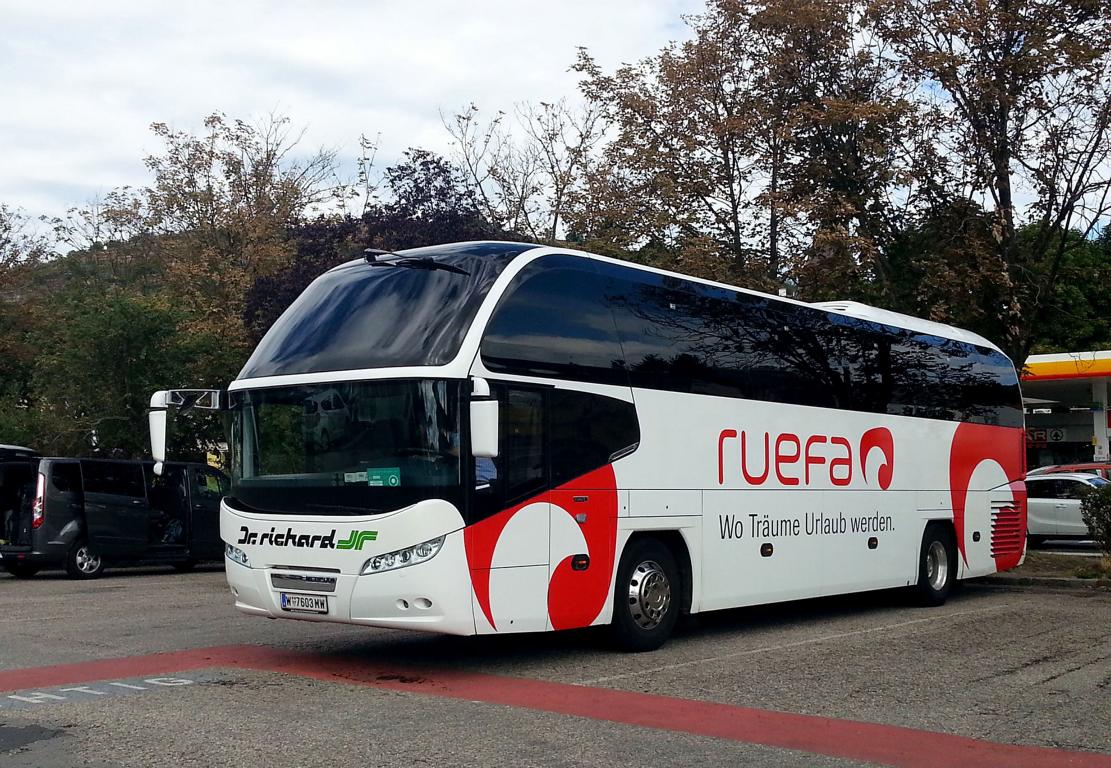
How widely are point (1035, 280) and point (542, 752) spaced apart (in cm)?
1692

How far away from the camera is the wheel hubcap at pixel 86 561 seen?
20.2 m

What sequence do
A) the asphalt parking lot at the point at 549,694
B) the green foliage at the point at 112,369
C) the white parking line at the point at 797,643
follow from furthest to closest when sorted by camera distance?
1. the green foliage at the point at 112,369
2. the white parking line at the point at 797,643
3. the asphalt parking lot at the point at 549,694

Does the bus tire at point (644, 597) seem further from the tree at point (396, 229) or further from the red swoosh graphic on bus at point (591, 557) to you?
the tree at point (396, 229)

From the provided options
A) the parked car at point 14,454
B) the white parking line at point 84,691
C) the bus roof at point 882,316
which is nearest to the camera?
the white parking line at point 84,691

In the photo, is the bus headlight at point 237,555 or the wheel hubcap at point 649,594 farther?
the wheel hubcap at point 649,594

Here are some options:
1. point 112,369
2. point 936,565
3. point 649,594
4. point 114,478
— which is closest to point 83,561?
point 114,478

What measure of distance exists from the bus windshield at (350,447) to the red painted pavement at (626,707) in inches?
56.1

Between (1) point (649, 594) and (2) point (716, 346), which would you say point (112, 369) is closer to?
(2) point (716, 346)

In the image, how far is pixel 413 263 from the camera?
1015 cm

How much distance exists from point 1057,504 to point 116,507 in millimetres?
18434

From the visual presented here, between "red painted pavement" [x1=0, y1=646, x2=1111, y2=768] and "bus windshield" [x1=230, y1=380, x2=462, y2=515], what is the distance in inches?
56.1

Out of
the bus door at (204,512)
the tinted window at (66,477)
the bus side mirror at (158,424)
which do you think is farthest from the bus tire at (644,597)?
the bus door at (204,512)

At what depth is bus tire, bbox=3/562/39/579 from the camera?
19625 mm

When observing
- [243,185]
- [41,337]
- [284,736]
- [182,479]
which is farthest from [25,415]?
[284,736]
